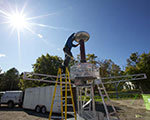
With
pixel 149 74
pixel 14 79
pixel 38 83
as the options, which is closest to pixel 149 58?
pixel 149 74

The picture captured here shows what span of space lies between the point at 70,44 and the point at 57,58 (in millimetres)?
17958

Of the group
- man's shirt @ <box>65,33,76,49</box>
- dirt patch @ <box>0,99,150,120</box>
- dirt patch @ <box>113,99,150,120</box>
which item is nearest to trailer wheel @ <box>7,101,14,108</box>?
dirt patch @ <box>0,99,150,120</box>

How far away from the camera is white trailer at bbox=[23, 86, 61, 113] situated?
31.6 ft

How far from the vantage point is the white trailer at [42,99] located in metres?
9.62

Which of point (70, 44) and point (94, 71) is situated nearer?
point (94, 71)

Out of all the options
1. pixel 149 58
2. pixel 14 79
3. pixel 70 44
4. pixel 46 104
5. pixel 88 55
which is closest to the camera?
pixel 70 44

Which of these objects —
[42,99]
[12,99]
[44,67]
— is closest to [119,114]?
[42,99]

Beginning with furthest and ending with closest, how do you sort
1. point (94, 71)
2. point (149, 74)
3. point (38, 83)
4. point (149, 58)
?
point (149, 58)
point (149, 74)
point (38, 83)
point (94, 71)

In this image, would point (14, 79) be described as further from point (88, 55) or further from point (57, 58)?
point (88, 55)

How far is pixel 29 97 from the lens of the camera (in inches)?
494

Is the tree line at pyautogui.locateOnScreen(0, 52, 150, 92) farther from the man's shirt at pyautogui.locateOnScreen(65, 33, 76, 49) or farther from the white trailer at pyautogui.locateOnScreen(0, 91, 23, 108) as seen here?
the man's shirt at pyautogui.locateOnScreen(65, 33, 76, 49)

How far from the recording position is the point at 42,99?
11016mm

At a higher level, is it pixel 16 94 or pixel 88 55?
pixel 88 55

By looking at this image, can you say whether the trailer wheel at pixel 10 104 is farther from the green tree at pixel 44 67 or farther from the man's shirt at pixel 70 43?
the man's shirt at pixel 70 43
